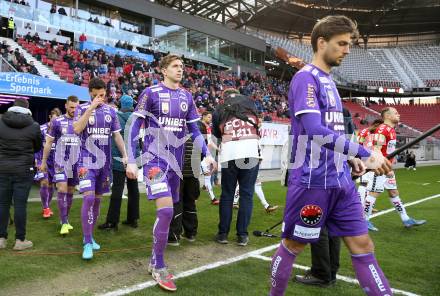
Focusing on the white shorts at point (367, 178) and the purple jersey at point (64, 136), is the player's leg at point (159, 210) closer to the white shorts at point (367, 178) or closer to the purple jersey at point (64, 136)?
the purple jersey at point (64, 136)

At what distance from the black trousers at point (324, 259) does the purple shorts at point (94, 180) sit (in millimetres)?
2802

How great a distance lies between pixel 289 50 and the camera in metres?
49.9

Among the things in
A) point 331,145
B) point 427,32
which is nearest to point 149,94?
point 331,145

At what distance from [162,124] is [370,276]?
2541 mm

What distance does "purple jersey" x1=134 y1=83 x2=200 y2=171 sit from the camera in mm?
4129

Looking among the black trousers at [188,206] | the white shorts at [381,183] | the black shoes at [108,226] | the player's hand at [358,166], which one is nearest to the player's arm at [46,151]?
the black shoes at [108,226]

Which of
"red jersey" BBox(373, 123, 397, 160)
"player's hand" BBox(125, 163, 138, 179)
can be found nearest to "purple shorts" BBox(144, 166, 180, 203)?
"player's hand" BBox(125, 163, 138, 179)

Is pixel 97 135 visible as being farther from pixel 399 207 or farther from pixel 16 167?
pixel 399 207

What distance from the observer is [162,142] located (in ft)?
13.7

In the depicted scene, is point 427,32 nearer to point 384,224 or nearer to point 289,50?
point 289,50

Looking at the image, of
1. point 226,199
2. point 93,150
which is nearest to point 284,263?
point 226,199

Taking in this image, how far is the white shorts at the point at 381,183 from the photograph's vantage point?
7.05 metres

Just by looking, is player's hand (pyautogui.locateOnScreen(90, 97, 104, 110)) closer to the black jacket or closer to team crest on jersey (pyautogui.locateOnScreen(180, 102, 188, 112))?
team crest on jersey (pyautogui.locateOnScreen(180, 102, 188, 112))

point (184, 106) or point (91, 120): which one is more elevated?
point (184, 106)
